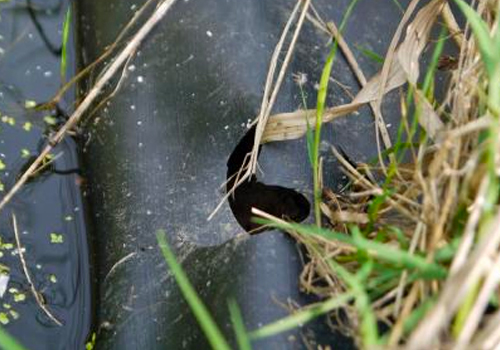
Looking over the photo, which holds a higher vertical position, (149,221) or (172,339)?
(149,221)

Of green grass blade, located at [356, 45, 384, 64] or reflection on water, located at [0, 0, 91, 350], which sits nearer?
green grass blade, located at [356, 45, 384, 64]

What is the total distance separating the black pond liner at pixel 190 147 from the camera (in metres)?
1.29

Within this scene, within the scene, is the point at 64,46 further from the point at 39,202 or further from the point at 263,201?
the point at 263,201

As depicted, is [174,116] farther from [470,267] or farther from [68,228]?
[470,267]

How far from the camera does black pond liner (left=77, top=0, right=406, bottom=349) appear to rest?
4.24 feet

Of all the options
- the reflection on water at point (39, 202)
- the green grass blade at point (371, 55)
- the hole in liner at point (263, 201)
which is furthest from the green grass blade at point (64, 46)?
the green grass blade at point (371, 55)

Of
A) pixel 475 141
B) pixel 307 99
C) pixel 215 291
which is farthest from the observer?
pixel 307 99

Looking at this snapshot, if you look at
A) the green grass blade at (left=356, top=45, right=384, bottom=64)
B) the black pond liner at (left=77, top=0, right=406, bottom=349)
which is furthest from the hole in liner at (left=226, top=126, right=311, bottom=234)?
the green grass blade at (left=356, top=45, right=384, bottom=64)

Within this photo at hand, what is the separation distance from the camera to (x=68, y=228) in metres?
1.58

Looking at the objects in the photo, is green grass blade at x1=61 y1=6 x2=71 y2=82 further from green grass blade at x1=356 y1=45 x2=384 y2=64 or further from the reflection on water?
green grass blade at x1=356 y1=45 x2=384 y2=64

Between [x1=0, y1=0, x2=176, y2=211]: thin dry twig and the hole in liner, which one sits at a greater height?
[x1=0, y1=0, x2=176, y2=211]: thin dry twig

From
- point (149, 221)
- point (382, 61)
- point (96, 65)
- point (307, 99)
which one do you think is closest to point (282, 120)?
point (307, 99)

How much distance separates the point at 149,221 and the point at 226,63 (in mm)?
306

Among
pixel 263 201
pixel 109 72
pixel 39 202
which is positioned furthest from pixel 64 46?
pixel 263 201
